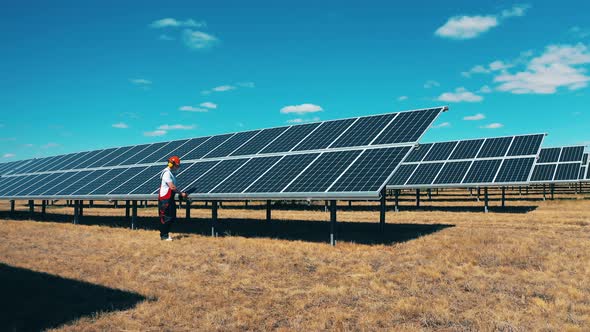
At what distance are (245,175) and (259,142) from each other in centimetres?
404

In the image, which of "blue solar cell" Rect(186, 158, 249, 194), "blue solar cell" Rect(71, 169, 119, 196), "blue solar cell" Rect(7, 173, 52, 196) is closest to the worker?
"blue solar cell" Rect(186, 158, 249, 194)

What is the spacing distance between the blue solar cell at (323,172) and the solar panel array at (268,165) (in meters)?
0.03

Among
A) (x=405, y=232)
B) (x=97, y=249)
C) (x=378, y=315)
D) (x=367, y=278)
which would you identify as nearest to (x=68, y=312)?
(x=378, y=315)

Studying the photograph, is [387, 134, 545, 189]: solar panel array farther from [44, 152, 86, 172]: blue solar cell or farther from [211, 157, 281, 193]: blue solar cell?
[44, 152, 86, 172]: blue solar cell

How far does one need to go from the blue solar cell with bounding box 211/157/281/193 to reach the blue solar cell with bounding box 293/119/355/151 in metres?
1.42

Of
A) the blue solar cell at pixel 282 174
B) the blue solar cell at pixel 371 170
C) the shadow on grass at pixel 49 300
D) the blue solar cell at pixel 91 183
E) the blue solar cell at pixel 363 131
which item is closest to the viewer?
the shadow on grass at pixel 49 300

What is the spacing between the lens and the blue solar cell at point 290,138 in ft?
59.7

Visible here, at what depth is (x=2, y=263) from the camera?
1097 cm

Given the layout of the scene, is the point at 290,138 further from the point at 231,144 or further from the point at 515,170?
the point at 515,170

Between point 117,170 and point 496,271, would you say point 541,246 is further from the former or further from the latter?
point 117,170

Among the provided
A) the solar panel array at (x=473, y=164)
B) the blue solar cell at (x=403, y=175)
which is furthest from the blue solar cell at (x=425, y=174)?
the blue solar cell at (x=403, y=175)

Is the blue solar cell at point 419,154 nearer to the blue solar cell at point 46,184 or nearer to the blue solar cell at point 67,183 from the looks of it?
the blue solar cell at point 67,183

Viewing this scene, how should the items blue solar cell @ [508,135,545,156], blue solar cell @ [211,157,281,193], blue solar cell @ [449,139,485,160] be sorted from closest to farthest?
blue solar cell @ [211,157,281,193], blue solar cell @ [508,135,545,156], blue solar cell @ [449,139,485,160]

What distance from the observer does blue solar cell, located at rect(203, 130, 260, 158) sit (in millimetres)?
20000
